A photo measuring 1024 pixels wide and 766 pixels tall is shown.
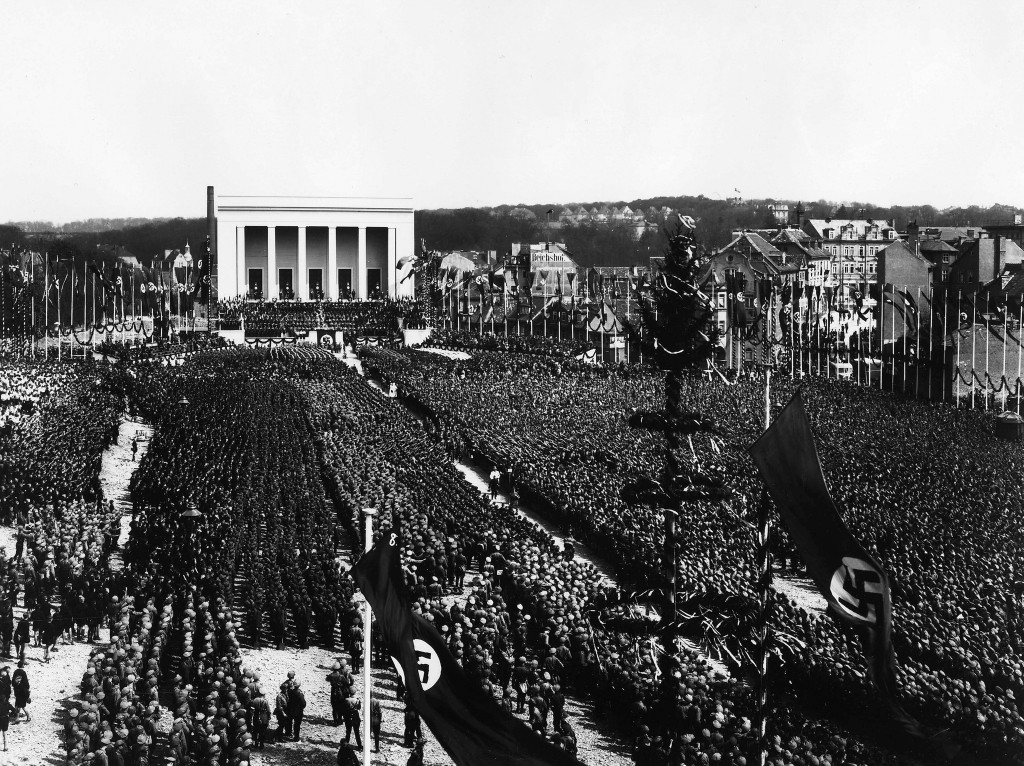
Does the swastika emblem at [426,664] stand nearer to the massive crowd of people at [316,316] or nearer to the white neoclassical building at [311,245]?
the massive crowd of people at [316,316]

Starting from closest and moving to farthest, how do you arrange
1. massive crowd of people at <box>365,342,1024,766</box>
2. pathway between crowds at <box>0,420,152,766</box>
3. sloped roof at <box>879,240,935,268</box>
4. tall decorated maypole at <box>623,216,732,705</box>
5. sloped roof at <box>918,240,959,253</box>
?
tall decorated maypole at <box>623,216,732,705</box>
pathway between crowds at <box>0,420,152,766</box>
massive crowd of people at <box>365,342,1024,766</box>
sloped roof at <box>879,240,935,268</box>
sloped roof at <box>918,240,959,253</box>

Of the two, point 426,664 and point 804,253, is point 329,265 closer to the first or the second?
point 804,253

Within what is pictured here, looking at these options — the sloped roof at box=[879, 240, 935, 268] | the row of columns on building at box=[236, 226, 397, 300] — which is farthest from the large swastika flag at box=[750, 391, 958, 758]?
the row of columns on building at box=[236, 226, 397, 300]

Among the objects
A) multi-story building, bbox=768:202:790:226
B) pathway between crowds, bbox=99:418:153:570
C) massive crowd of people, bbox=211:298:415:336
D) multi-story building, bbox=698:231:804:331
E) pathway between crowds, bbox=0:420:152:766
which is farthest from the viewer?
multi-story building, bbox=768:202:790:226

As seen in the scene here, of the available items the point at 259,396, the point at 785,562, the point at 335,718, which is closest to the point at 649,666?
the point at 335,718

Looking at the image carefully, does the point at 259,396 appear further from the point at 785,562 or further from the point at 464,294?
the point at 464,294

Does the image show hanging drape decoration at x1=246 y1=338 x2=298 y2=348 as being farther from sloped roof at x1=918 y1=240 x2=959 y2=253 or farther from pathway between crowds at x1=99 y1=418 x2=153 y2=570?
sloped roof at x1=918 y1=240 x2=959 y2=253
